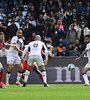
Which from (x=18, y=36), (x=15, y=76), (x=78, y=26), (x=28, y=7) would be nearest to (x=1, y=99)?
(x=18, y=36)

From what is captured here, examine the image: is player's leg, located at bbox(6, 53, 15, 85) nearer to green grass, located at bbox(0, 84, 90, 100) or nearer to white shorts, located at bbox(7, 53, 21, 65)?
white shorts, located at bbox(7, 53, 21, 65)

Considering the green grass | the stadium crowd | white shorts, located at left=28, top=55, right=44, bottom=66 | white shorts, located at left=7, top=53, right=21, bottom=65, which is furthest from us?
the stadium crowd

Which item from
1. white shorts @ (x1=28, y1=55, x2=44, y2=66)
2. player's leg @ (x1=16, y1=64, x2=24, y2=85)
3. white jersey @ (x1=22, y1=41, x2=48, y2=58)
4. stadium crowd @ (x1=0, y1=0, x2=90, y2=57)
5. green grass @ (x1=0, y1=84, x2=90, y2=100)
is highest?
stadium crowd @ (x1=0, y1=0, x2=90, y2=57)

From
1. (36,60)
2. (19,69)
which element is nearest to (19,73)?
(19,69)

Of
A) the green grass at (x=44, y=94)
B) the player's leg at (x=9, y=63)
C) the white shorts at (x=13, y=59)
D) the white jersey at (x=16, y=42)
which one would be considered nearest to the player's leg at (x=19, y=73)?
the white shorts at (x=13, y=59)

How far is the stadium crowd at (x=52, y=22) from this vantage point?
25234 mm

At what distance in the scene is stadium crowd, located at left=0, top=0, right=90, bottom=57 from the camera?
25234 millimetres

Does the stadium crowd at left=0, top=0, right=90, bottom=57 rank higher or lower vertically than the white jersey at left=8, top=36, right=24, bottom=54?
higher

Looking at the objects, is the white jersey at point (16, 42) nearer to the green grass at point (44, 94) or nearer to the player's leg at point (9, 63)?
the player's leg at point (9, 63)

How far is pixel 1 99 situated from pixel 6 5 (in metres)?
16.0

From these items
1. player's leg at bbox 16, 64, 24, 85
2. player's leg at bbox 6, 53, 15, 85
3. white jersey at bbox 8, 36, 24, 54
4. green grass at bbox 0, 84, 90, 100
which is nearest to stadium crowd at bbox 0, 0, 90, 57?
player's leg at bbox 16, 64, 24, 85

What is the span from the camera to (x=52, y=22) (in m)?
26.5

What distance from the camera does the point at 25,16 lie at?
27.8m

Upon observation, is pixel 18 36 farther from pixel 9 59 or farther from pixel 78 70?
pixel 78 70
